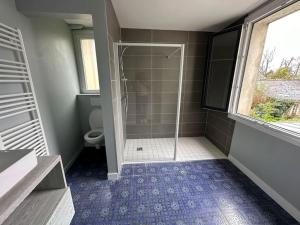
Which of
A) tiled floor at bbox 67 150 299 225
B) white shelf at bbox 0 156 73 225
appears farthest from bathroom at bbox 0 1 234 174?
white shelf at bbox 0 156 73 225

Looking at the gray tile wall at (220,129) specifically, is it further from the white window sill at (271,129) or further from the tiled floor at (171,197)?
the tiled floor at (171,197)

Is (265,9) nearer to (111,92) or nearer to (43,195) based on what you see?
(111,92)

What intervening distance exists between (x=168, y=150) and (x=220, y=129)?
1079mm

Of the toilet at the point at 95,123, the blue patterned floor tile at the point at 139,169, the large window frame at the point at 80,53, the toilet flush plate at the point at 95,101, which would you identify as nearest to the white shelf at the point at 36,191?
the blue patterned floor tile at the point at 139,169

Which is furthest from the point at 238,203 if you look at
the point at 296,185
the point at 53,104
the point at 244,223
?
the point at 53,104

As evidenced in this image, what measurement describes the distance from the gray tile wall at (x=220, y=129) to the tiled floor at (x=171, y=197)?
43 centimetres

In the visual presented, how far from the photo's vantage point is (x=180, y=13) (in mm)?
1895

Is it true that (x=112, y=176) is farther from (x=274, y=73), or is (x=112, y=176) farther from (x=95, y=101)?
(x=274, y=73)

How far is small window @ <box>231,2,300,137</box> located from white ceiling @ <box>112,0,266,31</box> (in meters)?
0.34

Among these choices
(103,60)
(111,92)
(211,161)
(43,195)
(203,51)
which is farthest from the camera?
(203,51)

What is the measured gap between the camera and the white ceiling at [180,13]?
5.35 ft

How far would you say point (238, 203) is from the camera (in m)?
1.53

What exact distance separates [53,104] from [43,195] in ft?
4.11

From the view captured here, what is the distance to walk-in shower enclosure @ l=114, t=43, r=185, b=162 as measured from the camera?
2553 millimetres
